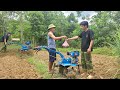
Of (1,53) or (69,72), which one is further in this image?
(1,53)

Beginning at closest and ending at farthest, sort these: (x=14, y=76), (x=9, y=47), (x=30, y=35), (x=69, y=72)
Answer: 1. (x=69, y=72)
2. (x=14, y=76)
3. (x=9, y=47)
4. (x=30, y=35)

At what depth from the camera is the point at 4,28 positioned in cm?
1041
